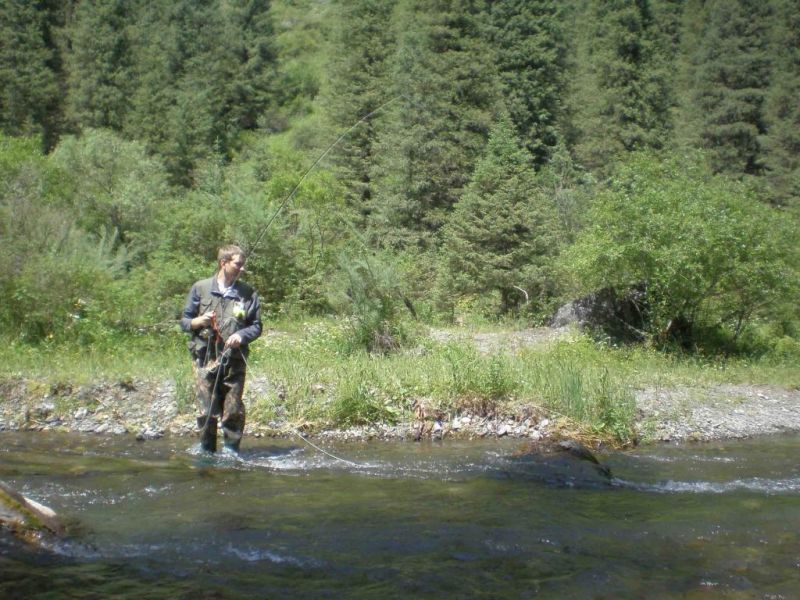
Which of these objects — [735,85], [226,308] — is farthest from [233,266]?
[735,85]

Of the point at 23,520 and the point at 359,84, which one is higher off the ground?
the point at 359,84

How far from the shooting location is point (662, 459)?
30.4ft

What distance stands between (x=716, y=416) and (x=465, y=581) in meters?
8.14

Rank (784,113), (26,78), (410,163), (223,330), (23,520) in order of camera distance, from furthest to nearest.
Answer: (26,78)
(784,113)
(410,163)
(223,330)
(23,520)

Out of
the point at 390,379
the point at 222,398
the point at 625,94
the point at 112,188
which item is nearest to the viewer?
the point at 222,398

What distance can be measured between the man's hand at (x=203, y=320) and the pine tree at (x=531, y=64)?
25.6 meters

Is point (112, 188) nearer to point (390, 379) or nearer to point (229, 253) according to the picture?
point (390, 379)

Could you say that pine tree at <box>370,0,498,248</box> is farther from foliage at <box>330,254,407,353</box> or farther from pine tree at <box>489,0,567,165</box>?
foliage at <box>330,254,407,353</box>

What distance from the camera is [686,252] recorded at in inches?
592

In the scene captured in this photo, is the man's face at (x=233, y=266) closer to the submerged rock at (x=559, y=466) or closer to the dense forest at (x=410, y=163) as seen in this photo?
the dense forest at (x=410, y=163)

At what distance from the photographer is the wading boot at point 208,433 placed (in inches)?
322

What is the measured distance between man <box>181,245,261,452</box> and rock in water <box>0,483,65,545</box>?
101 inches

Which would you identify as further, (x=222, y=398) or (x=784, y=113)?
(x=784, y=113)

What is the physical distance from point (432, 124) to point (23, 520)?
2342cm
